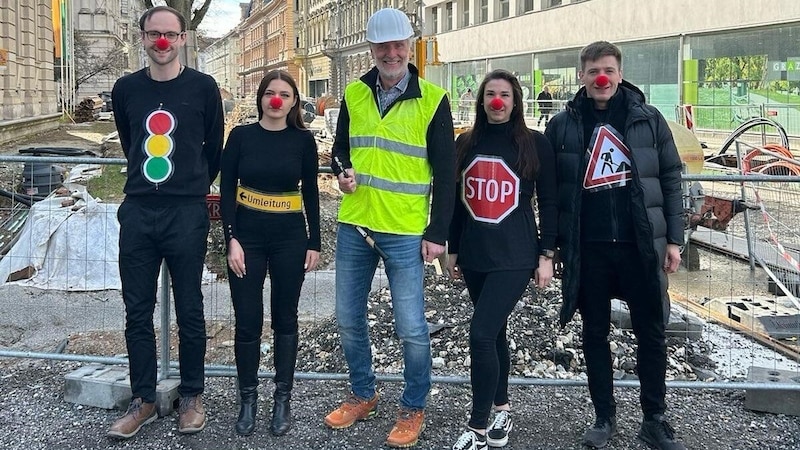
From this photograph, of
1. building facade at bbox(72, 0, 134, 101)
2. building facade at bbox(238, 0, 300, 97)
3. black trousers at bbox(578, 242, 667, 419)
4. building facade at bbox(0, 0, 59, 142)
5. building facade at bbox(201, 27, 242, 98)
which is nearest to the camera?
black trousers at bbox(578, 242, 667, 419)

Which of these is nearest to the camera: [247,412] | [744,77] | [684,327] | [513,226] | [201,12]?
[513,226]

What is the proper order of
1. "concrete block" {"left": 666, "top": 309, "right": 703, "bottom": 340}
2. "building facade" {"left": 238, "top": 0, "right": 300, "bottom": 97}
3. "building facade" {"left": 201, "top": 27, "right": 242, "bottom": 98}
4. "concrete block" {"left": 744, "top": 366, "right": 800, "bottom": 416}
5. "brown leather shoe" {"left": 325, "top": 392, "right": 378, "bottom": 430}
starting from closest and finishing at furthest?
"brown leather shoe" {"left": 325, "top": 392, "right": 378, "bottom": 430}, "concrete block" {"left": 744, "top": 366, "right": 800, "bottom": 416}, "concrete block" {"left": 666, "top": 309, "right": 703, "bottom": 340}, "building facade" {"left": 238, "top": 0, "right": 300, "bottom": 97}, "building facade" {"left": 201, "top": 27, "right": 242, "bottom": 98}

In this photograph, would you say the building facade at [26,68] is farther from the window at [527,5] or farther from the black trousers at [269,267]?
the window at [527,5]

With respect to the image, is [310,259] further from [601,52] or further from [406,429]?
[601,52]

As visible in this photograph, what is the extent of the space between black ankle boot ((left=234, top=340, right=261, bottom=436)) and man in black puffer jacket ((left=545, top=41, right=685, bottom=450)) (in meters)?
1.65

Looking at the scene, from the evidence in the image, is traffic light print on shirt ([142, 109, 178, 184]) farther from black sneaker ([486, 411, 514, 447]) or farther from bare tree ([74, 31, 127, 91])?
bare tree ([74, 31, 127, 91])

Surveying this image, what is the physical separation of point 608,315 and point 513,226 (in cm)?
71

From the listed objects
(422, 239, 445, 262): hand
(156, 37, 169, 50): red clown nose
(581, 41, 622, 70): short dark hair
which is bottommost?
(422, 239, 445, 262): hand

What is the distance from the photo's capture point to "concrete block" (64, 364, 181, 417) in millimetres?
4172

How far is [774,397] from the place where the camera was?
4.32 meters

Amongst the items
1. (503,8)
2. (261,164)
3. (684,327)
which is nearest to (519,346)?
(684,327)

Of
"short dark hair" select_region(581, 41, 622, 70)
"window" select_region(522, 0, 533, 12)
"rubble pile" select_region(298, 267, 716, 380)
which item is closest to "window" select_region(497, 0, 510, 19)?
"window" select_region(522, 0, 533, 12)

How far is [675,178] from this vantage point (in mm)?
3654

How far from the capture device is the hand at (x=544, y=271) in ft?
12.0
